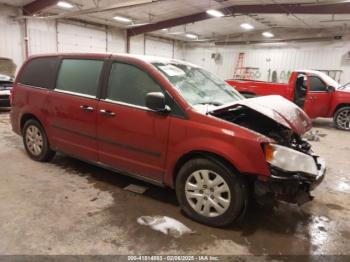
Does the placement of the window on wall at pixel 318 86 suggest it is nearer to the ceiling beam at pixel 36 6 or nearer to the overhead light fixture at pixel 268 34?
the overhead light fixture at pixel 268 34

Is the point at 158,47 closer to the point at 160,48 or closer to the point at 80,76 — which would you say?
the point at 160,48

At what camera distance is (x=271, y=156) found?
2268 millimetres

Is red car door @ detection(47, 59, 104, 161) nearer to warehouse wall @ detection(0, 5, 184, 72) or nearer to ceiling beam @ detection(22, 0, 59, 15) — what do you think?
ceiling beam @ detection(22, 0, 59, 15)

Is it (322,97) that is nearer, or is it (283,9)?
(322,97)

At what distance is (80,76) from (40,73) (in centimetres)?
81

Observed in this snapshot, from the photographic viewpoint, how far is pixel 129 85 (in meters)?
2.97

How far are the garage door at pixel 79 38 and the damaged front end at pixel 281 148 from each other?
391 inches

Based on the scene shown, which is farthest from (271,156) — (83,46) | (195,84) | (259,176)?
(83,46)

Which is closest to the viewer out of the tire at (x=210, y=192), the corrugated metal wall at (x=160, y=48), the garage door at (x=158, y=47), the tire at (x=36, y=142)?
the tire at (x=210, y=192)

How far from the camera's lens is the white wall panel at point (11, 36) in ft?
33.4

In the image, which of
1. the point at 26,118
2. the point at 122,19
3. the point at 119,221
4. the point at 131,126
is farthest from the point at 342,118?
the point at 122,19

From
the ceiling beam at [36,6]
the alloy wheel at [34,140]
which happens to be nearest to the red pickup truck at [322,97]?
the alloy wheel at [34,140]

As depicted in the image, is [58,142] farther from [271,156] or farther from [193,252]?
[271,156]

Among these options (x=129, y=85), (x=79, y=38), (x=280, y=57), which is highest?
(x=79, y=38)
